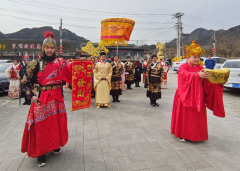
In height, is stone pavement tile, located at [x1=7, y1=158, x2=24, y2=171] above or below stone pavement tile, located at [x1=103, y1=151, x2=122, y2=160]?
below

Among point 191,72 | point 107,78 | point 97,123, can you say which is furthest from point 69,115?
point 191,72

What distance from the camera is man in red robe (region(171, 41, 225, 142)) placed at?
2.85 meters

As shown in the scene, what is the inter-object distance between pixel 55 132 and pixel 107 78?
3.37 m

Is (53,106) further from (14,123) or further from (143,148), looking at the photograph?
(14,123)

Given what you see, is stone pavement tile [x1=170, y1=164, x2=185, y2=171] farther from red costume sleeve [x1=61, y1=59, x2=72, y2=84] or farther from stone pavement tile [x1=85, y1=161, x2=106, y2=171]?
red costume sleeve [x1=61, y1=59, x2=72, y2=84]

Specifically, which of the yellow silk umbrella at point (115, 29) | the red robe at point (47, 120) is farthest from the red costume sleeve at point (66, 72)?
the yellow silk umbrella at point (115, 29)

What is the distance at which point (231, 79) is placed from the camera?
7.39m

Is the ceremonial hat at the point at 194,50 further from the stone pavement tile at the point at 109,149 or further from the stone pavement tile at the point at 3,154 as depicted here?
the stone pavement tile at the point at 3,154

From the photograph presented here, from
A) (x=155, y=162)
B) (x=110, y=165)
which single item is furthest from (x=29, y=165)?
(x=155, y=162)

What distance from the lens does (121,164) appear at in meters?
2.46

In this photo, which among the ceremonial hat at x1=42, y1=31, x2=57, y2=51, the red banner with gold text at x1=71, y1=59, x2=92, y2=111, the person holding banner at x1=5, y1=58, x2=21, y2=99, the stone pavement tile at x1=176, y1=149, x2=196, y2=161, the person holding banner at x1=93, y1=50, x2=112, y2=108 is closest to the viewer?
the ceremonial hat at x1=42, y1=31, x2=57, y2=51

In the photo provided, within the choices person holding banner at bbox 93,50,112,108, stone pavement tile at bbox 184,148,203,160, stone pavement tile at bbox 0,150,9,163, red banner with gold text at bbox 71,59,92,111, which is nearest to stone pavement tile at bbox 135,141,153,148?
stone pavement tile at bbox 184,148,203,160

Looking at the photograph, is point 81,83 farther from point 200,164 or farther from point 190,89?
point 200,164

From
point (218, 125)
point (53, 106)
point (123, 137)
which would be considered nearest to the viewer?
point (53, 106)
